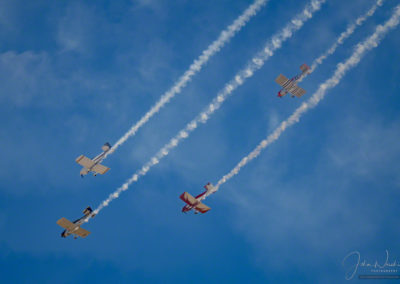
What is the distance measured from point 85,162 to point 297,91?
24.9 meters

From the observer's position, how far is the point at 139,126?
40.1 meters

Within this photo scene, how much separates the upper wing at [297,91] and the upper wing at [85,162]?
23.8 metres

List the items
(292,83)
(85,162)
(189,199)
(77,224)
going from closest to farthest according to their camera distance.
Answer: (189,199) → (85,162) → (77,224) → (292,83)

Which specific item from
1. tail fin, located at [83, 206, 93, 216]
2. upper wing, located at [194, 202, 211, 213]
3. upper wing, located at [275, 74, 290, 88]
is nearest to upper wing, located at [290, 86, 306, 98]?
upper wing, located at [275, 74, 290, 88]

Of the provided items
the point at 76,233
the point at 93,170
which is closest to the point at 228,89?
the point at 93,170

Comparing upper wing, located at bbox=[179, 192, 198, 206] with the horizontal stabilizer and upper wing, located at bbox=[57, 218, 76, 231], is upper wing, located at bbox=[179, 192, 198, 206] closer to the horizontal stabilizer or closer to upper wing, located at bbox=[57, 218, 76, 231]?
upper wing, located at bbox=[57, 218, 76, 231]

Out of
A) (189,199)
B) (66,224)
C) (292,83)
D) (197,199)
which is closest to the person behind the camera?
(189,199)

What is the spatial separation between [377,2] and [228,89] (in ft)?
47.4

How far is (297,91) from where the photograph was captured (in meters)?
46.2

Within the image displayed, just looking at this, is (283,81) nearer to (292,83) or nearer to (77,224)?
(292,83)

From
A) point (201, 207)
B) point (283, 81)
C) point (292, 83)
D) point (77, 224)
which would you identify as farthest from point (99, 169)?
point (292, 83)

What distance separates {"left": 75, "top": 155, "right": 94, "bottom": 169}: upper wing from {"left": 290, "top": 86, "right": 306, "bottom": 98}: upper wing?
78.0ft

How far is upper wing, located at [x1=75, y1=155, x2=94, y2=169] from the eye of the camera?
142 feet

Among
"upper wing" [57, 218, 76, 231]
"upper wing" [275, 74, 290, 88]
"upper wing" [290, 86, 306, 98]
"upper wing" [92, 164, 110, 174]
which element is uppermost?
"upper wing" [275, 74, 290, 88]
